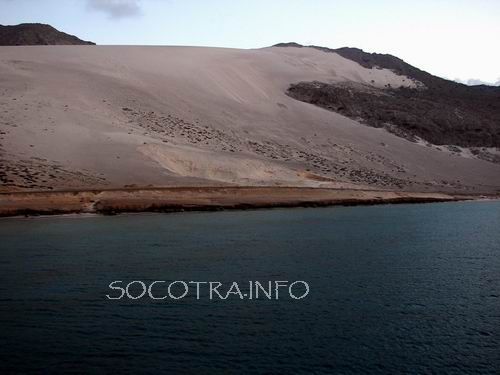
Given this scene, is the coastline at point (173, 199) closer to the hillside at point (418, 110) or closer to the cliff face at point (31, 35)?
the hillside at point (418, 110)

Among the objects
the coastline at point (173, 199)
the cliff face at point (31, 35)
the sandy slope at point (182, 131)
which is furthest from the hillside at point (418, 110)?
the cliff face at point (31, 35)

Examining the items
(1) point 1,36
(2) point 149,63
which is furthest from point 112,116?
(1) point 1,36

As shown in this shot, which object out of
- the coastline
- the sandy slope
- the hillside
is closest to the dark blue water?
the coastline

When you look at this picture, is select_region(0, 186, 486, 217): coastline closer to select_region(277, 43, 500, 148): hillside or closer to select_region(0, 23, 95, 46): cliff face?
select_region(277, 43, 500, 148): hillside

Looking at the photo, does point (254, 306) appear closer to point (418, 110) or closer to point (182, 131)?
point (182, 131)

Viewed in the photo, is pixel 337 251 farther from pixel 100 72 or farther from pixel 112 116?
pixel 100 72
